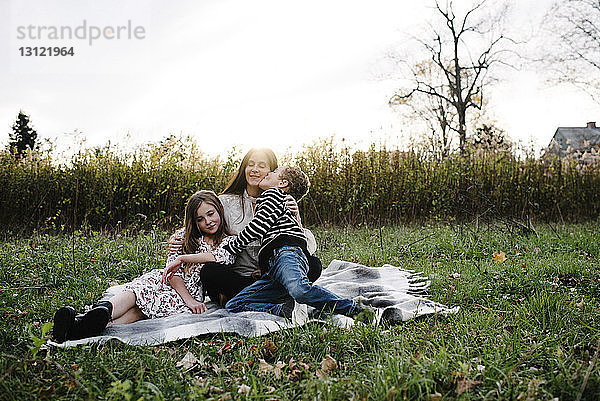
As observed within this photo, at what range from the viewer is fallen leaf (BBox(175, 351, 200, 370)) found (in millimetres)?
2256

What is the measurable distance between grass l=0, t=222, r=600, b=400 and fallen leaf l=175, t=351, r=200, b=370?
22 mm

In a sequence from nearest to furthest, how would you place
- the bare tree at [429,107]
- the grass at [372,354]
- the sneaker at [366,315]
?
the grass at [372,354] < the sneaker at [366,315] < the bare tree at [429,107]

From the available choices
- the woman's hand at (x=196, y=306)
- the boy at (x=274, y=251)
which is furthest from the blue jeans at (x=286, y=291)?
the woman's hand at (x=196, y=306)

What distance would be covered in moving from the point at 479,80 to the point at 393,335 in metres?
22.3

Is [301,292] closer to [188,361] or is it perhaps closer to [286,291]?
[286,291]

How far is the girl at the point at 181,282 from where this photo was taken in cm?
303

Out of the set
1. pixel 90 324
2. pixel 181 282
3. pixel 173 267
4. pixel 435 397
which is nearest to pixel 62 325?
pixel 90 324

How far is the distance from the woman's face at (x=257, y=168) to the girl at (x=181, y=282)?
0.35 metres

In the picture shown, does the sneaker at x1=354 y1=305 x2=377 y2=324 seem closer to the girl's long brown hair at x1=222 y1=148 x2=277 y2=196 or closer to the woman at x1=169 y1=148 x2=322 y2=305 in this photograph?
the woman at x1=169 y1=148 x2=322 y2=305

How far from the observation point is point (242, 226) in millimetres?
3811

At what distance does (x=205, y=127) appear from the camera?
892 cm

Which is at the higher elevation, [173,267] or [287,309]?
[173,267]

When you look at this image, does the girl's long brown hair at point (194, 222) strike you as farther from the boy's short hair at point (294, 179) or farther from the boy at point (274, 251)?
the boy's short hair at point (294, 179)

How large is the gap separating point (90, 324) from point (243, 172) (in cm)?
175
